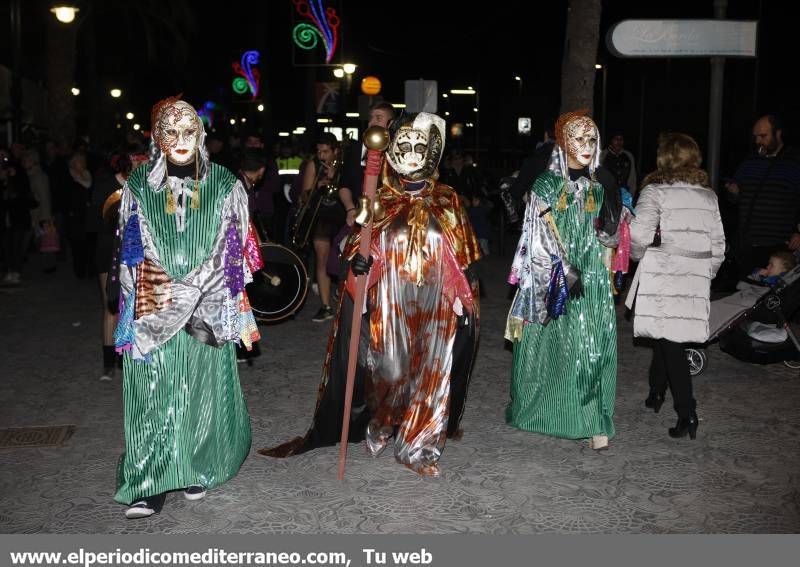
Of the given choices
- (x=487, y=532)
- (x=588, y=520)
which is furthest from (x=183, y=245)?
(x=588, y=520)

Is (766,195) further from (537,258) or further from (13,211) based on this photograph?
(13,211)

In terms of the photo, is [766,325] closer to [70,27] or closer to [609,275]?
[609,275]

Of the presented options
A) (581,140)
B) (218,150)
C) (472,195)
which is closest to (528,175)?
(581,140)

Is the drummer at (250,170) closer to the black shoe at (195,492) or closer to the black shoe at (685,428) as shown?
the black shoe at (195,492)

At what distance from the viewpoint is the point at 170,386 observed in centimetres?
468

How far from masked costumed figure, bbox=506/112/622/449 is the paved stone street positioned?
30 centimetres

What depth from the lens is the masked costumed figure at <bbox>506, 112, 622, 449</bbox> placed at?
5715mm

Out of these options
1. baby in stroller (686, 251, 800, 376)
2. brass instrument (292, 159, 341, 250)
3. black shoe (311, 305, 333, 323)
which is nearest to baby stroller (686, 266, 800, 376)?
baby in stroller (686, 251, 800, 376)

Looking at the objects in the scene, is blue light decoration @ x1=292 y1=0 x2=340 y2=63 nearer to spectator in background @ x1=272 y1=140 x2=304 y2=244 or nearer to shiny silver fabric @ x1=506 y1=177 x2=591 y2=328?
spectator in background @ x1=272 y1=140 x2=304 y2=244

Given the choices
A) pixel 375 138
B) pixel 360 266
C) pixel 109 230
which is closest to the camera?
pixel 375 138

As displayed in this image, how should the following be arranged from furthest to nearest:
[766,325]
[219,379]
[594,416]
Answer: [766,325]
[594,416]
[219,379]

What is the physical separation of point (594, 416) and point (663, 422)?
0.86 meters

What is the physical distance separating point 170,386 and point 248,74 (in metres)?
38.2

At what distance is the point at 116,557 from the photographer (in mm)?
4152
